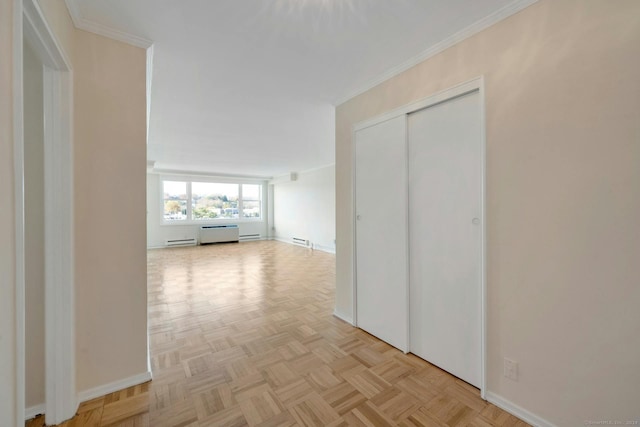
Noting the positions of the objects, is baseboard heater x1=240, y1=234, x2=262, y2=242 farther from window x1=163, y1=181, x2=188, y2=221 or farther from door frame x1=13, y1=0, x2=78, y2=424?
door frame x1=13, y1=0, x2=78, y2=424

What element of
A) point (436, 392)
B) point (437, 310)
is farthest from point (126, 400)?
point (437, 310)

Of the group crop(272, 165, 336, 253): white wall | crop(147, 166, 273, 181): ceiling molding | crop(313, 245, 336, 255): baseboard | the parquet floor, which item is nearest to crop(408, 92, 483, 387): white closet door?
the parquet floor

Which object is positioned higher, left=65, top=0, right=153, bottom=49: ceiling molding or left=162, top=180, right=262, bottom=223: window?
left=65, top=0, right=153, bottom=49: ceiling molding

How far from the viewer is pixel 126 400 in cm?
162

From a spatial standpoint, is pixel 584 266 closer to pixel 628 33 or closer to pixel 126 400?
pixel 628 33

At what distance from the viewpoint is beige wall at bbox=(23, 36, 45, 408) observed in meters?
1.42

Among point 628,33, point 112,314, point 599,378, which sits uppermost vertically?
point 628,33

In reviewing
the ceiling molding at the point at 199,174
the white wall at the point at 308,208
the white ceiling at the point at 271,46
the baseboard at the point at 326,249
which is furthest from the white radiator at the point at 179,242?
the white ceiling at the point at 271,46

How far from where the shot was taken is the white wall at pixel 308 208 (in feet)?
23.4

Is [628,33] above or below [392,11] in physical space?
below

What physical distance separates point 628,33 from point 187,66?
106 inches

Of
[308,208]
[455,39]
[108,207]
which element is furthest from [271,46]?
[308,208]

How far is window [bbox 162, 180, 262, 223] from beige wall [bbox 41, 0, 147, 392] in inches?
278

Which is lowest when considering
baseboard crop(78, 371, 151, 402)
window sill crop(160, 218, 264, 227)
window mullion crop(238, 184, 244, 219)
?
baseboard crop(78, 371, 151, 402)
